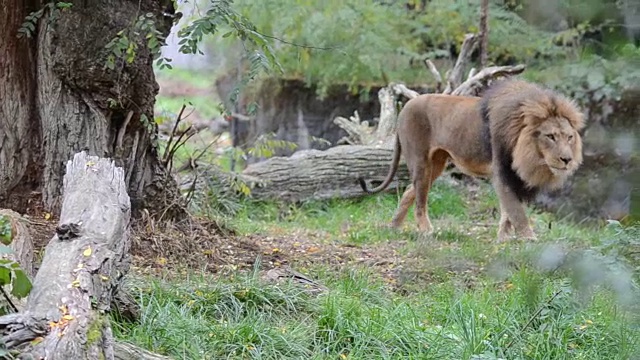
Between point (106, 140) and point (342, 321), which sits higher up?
point (106, 140)

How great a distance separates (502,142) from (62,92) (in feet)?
12.6

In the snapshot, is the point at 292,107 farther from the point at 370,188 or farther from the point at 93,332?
the point at 93,332

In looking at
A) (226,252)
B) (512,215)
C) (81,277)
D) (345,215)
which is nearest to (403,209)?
(345,215)

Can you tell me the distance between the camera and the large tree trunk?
218 inches

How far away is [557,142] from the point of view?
23.8 feet

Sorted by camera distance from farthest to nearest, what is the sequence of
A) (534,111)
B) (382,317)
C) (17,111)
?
(534,111), (17,111), (382,317)

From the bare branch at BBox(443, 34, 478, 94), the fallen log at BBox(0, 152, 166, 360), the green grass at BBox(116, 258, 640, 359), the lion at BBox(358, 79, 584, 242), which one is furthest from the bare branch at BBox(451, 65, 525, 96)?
the fallen log at BBox(0, 152, 166, 360)

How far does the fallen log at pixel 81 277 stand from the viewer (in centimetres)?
268

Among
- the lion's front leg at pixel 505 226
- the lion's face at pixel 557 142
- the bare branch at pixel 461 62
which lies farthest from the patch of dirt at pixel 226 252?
the bare branch at pixel 461 62

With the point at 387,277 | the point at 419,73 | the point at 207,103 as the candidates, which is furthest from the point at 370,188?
the point at 207,103

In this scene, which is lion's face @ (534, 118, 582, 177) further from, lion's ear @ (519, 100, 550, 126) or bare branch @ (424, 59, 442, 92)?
bare branch @ (424, 59, 442, 92)

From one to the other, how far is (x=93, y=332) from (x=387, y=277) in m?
3.31

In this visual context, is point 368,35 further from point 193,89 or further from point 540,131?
point 193,89

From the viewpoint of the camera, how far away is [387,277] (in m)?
5.90
